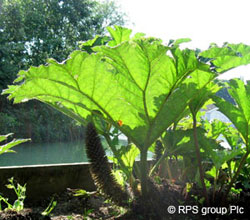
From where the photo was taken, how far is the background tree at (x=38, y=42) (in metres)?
11.1

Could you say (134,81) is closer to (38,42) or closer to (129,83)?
(129,83)

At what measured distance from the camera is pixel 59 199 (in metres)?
1.03

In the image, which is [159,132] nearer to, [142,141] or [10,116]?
[142,141]

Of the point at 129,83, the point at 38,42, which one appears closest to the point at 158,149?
the point at 129,83

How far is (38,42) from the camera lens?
13.0 metres

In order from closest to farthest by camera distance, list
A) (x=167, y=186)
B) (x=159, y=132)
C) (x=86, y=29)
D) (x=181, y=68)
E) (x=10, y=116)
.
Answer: (x=181, y=68), (x=159, y=132), (x=167, y=186), (x=10, y=116), (x=86, y=29)

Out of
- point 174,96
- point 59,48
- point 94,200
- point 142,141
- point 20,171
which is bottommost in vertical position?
point 94,200

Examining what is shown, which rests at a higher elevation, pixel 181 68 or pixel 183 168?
pixel 181 68

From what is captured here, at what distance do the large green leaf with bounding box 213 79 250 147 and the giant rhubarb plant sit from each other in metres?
0.10

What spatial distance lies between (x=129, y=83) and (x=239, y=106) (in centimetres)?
34

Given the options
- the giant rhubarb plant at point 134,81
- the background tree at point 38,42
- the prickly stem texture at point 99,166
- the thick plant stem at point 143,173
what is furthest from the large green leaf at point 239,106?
the background tree at point 38,42

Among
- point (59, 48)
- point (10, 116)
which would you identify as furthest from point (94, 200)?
point (59, 48)

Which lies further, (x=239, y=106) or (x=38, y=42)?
(x=38, y=42)

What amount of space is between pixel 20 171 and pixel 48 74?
0.47 m
